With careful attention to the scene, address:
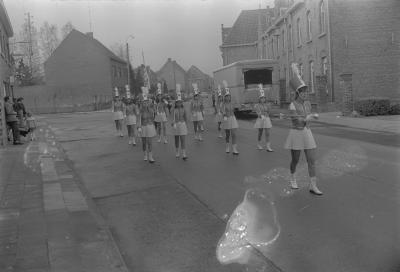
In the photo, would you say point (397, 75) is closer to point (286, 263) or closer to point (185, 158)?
point (185, 158)

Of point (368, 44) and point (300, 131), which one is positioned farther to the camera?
point (368, 44)

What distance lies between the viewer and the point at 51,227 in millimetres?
6320

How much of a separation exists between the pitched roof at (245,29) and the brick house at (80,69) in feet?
49.6

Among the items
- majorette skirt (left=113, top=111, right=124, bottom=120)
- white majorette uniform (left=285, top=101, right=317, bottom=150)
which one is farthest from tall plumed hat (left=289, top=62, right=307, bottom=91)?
majorette skirt (left=113, top=111, right=124, bottom=120)

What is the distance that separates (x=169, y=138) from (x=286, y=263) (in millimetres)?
14200

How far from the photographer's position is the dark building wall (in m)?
63.1

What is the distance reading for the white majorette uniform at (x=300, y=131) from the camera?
8211mm

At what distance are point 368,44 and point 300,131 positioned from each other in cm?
2347

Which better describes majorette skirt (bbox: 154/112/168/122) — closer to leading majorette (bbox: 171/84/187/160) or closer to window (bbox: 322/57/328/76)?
leading majorette (bbox: 171/84/187/160)

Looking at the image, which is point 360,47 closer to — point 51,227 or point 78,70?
point 51,227

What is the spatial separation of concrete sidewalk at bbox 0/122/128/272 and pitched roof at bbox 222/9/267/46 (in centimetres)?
5336

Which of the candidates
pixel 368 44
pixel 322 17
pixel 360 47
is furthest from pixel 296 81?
pixel 322 17

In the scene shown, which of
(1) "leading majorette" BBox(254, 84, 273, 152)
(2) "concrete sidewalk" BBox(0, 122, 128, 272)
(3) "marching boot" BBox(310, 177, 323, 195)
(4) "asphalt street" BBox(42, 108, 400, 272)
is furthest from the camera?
(1) "leading majorette" BBox(254, 84, 273, 152)

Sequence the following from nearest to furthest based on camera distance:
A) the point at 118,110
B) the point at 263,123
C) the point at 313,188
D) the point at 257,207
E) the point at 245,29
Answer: the point at 257,207 < the point at 313,188 < the point at 263,123 < the point at 118,110 < the point at 245,29
